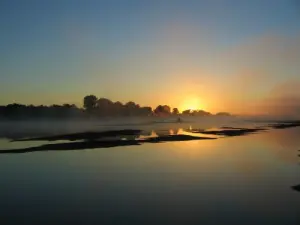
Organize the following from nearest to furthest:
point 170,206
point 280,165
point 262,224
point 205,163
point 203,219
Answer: point 262,224 → point 203,219 → point 170,206 → point 280,165 → point 205,163

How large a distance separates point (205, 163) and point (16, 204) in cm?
1851

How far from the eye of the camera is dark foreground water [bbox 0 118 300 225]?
46.9ft

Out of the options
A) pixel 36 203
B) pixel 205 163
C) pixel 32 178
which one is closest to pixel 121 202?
pixel 36 203

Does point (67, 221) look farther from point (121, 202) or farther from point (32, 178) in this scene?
point (32, 178)

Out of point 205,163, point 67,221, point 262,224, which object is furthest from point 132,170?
point 262,224

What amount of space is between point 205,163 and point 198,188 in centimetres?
1056

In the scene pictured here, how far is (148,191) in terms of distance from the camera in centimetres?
1898

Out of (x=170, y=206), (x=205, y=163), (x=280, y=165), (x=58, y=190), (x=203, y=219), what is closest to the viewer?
(x=203, y=219)

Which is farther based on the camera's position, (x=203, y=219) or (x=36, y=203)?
(x=36, y=203)

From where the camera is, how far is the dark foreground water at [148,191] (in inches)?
563

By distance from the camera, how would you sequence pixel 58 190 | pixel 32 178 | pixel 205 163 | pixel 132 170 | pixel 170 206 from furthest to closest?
pixel 205 163 < pixel 132 170 < pixel 32 178 < pixel 58 190 < pixel 170 206

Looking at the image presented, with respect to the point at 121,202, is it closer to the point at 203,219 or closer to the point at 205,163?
the point at 203,219

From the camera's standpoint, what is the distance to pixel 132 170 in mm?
26203

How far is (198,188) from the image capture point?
64.7ft
